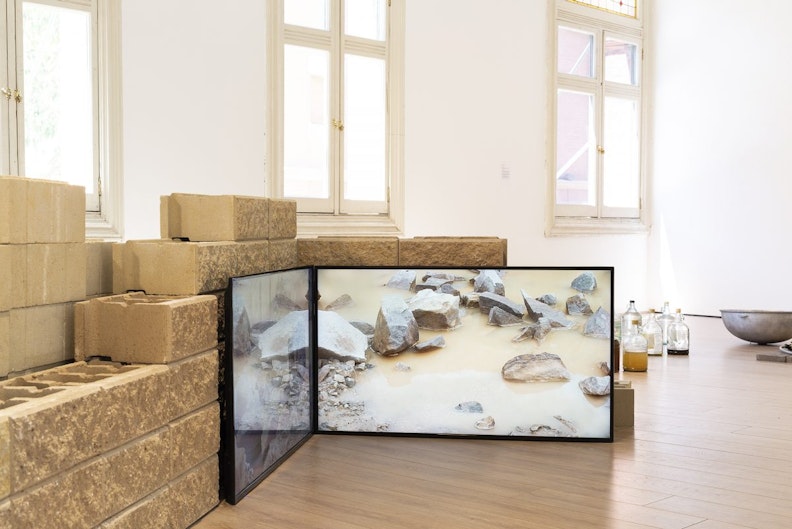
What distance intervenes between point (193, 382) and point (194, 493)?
0.32 m

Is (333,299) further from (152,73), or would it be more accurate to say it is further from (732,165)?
(732,165)

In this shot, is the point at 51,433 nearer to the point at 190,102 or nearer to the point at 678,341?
the point at 190,102

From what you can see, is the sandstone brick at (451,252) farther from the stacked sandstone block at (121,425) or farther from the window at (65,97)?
the window at (65,97)

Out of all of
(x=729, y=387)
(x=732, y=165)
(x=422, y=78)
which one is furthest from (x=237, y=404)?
(x=732, y=165)

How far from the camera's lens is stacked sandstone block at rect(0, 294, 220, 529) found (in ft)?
5.90

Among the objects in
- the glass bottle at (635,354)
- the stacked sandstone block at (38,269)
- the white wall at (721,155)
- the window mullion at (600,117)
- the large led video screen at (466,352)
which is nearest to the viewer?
the stacked sandstone block at (38,269)

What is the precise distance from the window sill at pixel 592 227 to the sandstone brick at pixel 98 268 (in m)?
6.40

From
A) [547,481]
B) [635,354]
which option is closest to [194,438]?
[547,481]

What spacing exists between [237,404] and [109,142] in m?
3.12

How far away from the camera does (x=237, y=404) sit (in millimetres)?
2775

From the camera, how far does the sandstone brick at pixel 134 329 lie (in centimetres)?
246

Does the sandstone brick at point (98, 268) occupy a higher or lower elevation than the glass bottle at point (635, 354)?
higher

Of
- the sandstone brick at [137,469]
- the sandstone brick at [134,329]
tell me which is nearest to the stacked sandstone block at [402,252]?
the sandstone brick at [134,329]

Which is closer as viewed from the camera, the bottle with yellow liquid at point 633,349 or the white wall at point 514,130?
the bottle with yellow liquid at point 633,349
